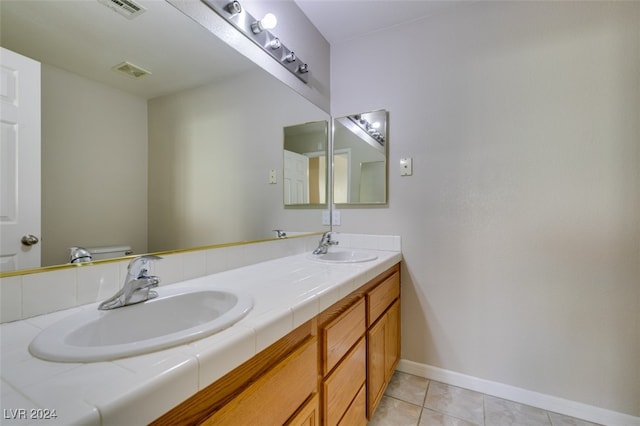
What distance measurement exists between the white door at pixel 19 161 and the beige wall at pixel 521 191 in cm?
169

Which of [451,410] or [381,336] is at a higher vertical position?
[381,336]

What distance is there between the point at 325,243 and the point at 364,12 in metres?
1.55

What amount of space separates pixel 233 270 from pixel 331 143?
4.26 ft

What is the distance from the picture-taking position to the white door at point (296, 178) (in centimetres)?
173

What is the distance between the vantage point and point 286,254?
5.32ft

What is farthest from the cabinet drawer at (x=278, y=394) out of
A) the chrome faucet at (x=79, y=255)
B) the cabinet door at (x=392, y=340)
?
the cabinet door at (x=392, y=340)

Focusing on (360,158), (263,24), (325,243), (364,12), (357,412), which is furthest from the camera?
(360,158)

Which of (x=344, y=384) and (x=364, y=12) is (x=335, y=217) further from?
(x=364, y=12)

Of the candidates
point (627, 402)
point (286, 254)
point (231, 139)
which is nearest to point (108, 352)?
point (231, 139)

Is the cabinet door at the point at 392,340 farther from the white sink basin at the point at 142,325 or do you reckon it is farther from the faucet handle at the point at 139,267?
the faucet handle at the point at 139,267

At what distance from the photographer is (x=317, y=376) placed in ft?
2.80

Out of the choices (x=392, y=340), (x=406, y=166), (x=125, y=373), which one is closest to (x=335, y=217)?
(x=406, y=166)

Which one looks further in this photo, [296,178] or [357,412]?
[296,178]

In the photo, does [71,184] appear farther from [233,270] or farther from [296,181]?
[296,181]
